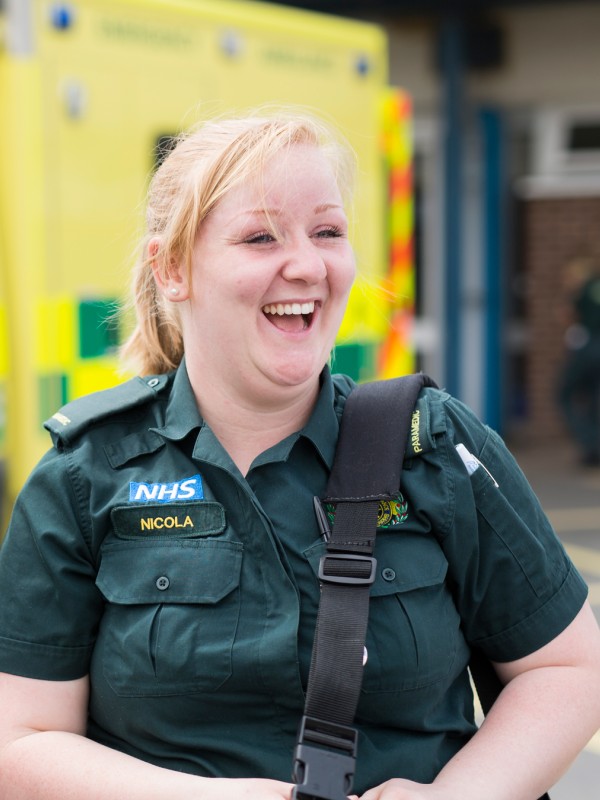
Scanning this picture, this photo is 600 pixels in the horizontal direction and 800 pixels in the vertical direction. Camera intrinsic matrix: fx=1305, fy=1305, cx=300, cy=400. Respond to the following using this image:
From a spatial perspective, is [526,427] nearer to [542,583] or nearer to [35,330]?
[35,330]

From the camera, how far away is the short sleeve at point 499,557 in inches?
67.1

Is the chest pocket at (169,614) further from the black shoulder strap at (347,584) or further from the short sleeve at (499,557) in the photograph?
the short sleeve at (499,557)

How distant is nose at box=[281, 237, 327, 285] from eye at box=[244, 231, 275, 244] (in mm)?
26

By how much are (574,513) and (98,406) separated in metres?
6.81

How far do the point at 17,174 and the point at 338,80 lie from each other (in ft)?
5.47

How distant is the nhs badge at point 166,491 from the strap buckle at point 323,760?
0.33 meters

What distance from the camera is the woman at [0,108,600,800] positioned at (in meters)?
1.63

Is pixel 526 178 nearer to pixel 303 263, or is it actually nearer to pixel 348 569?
pixel 303 263

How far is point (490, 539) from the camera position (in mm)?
1718

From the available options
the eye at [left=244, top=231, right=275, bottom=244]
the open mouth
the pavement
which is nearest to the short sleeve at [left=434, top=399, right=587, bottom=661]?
the open mouth

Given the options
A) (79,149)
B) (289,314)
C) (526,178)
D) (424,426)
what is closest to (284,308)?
(289,314)

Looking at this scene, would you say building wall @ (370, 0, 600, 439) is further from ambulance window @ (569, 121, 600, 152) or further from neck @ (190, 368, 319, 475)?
neck @ (190, 368, 319, 475)

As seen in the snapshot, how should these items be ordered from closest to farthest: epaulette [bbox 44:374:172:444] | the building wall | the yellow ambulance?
epaulette [bbox 44:374:172:444]
the yellow ambulance
the building wall

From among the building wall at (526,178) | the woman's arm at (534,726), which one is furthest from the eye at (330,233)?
the building wall at (526,178)
